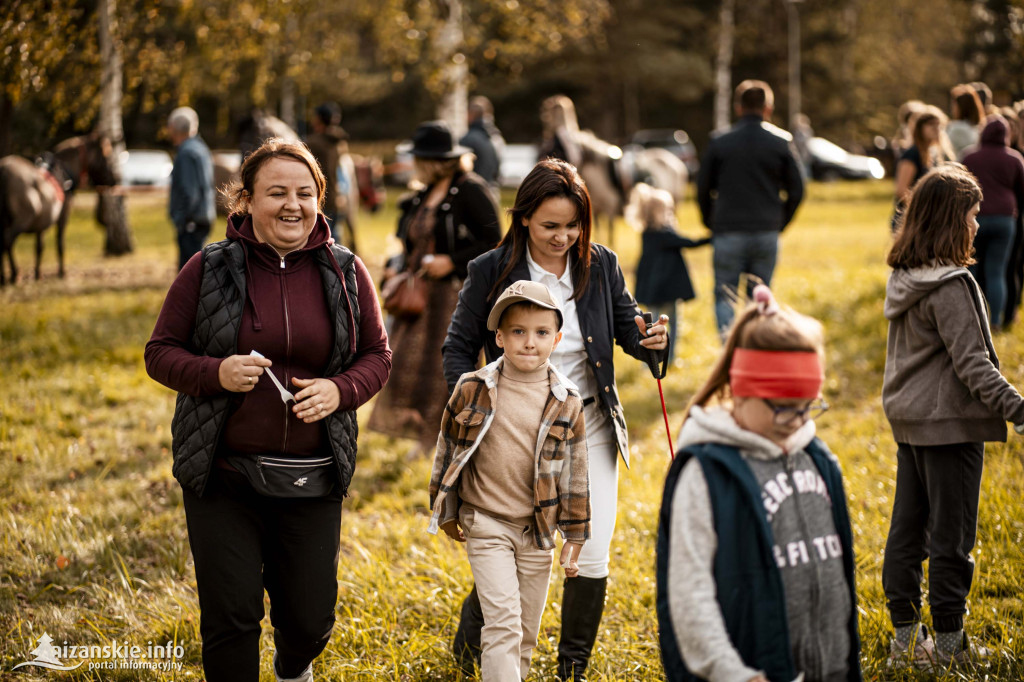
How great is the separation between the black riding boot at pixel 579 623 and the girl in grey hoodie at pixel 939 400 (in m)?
1.23

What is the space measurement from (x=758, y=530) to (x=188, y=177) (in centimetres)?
954

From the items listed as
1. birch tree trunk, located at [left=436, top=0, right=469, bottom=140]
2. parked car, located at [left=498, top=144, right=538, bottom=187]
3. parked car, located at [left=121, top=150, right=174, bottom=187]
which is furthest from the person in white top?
parked car, located at [left=121, top=150, right=174, bottom=187]

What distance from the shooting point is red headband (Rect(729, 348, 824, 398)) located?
257cm

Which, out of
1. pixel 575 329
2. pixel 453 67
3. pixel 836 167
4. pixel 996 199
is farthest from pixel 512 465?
pixel 836 167

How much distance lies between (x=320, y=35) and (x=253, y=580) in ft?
72.5

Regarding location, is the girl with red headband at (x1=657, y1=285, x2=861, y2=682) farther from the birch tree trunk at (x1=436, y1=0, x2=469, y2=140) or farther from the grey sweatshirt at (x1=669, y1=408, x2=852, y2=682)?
the birch tree trunk at (x1=436, y1=0, x2=469, y2=140)

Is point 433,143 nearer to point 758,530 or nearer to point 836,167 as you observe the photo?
point 758,530

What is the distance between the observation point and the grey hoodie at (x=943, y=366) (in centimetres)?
379

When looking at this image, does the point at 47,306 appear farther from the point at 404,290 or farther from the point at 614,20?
Result: the point at 614,20

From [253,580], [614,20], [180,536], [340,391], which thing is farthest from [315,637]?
[614,20]

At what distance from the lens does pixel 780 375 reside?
257 cm

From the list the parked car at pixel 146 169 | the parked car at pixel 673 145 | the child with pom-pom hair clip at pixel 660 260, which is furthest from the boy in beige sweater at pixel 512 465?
the parked car at pixel 673 145

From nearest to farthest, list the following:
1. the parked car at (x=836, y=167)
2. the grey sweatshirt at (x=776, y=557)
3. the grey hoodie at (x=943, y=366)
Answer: the grey sweatshirt at (x=776, y=557), the grey hoodie at (x=943, y=366), the parked car at (x=836, y=167)

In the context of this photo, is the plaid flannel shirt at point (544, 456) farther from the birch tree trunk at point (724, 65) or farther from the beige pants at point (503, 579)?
the birch tree trunk at point (724, 65)
